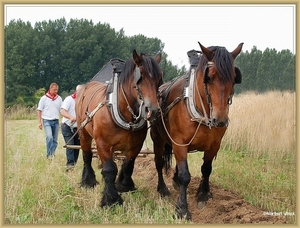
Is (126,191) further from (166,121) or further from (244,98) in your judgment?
(244,98)

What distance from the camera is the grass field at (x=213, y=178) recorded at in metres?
3.90

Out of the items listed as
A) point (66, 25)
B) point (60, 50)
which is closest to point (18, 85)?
point (60, 50)

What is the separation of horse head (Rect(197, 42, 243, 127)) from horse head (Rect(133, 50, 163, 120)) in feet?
1.75

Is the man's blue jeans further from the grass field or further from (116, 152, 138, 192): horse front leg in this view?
(116, 152, 138, 192): horse front leg

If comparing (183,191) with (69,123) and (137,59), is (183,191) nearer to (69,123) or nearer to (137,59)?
(137,59)

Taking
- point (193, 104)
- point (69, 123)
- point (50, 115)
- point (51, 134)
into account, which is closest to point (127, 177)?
point (193, 104)

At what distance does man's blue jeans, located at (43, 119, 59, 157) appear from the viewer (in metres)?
7.23

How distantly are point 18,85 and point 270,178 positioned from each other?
16.7 m

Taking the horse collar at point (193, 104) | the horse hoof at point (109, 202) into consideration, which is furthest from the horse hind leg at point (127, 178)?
the horse collar at point (193, 104)

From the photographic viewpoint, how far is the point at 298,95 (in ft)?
12.9

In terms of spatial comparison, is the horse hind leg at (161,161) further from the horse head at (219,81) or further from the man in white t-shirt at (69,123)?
the man in white t-shirt at (69,123)

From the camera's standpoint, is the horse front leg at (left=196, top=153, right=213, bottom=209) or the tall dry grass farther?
the tall dry grass

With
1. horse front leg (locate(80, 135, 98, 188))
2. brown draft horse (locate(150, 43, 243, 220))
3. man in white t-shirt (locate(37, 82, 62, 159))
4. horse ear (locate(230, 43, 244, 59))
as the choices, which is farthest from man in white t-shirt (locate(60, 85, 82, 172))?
horse ear (locate(230, 43, 244, 59))

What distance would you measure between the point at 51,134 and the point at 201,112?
14.1 ft
